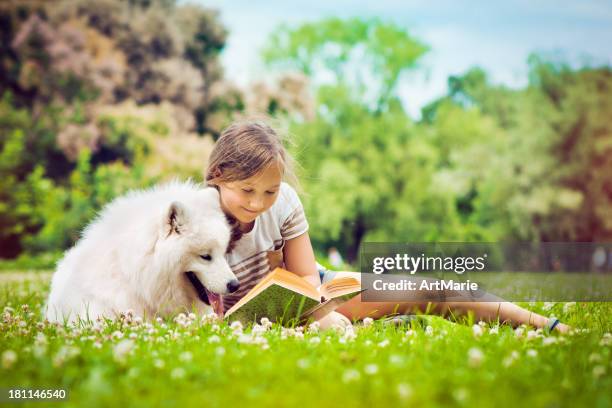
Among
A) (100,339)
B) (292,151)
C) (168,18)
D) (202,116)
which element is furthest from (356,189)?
(100,339)

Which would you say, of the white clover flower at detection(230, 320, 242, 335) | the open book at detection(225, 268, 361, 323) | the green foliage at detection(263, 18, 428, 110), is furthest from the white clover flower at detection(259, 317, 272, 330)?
the green foliage at detection(263, 18, 428, 110)

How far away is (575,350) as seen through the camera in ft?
8.55

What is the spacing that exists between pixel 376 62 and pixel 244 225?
31643 mm

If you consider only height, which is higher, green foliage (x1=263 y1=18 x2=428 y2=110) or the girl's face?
green foliage (x1=263 y1=18 x2=428 y2=110)

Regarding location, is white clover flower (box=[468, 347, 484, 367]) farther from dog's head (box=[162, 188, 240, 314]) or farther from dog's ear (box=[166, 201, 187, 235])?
dog's ear (box=[166, 201, 187, 235])

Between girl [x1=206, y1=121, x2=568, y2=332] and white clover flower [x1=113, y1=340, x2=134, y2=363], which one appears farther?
girl [x1=206, y1=121, x2=568, y2=332]

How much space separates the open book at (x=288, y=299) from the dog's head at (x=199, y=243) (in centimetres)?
17

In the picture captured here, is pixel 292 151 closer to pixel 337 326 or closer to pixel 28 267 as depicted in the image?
pixel 337 326

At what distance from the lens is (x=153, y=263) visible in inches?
143

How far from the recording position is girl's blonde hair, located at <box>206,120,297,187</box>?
13.2 ft

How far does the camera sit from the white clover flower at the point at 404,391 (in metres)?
1.80

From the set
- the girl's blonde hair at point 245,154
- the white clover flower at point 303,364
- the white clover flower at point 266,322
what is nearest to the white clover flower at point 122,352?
the white clover flower at point 303,364

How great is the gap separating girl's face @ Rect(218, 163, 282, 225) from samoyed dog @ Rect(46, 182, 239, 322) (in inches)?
4.4

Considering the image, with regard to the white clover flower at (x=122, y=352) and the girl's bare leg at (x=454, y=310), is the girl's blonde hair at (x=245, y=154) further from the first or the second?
the white clover flower at (x=122, y=352)
